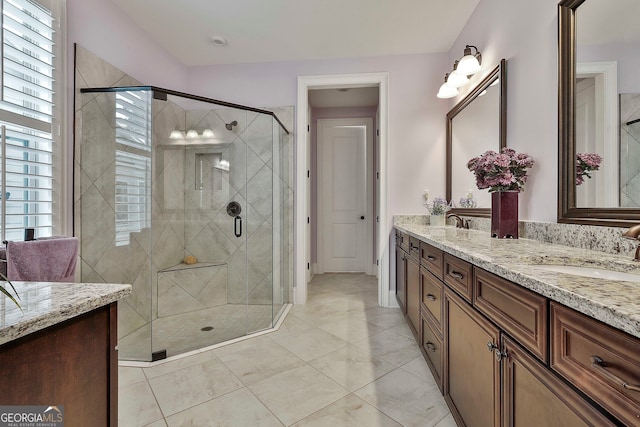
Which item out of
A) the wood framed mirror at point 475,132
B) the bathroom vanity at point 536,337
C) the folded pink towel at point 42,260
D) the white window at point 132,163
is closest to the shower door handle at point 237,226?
the white window at point 132,163

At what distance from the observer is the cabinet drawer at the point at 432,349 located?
5.05 feet

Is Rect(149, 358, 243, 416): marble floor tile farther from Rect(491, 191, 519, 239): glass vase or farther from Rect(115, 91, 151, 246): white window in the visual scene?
Rect(491, 191, 519, 239): glass vase

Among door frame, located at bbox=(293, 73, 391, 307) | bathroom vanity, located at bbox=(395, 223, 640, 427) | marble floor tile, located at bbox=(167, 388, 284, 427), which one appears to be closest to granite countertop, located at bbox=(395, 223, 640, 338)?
bathroom vanity, located at bbox=(395, 223, 640, 427)

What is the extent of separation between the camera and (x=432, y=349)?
1.68 m

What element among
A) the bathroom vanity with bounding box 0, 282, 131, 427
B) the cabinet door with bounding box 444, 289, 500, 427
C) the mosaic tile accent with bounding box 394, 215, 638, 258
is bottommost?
the cabinet door with bounding box 444, 289, 500, 427

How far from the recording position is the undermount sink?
2.80 ft

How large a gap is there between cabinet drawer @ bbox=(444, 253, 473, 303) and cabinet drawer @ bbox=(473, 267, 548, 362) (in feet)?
0.22

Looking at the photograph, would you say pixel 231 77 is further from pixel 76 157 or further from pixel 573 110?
pixel 573 110

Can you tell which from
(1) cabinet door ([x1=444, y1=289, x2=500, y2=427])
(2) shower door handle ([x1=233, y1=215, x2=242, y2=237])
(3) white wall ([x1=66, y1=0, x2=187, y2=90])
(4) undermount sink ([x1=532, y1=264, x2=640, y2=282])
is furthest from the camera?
(2) shower door handle ([x1=233, y1=215, x2=242, y2=237])

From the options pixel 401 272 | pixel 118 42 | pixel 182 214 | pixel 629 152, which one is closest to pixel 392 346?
pixel 401 272

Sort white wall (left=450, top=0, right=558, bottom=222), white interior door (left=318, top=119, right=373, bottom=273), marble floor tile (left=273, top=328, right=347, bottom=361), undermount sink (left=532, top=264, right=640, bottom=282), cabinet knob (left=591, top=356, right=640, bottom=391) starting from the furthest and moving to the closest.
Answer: white interior door (left=318, top=119, right=373, bottom=273) → marble floor tile (left=273, top=328, right=347, bottom=361) → white wall (left=450, top=0, right=558, bottom=222) → undermount sink (left=532, top=264, right=640, bottom=282) → cabinet knob (left=591, top=356, right=640, bottom=391)

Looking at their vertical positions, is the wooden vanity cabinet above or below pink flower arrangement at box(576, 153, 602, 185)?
below

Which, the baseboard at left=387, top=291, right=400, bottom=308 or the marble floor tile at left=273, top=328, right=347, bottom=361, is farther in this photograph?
the baseboard at left=387, top=291, right=400, bottom=308

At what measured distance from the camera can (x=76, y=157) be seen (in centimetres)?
196
